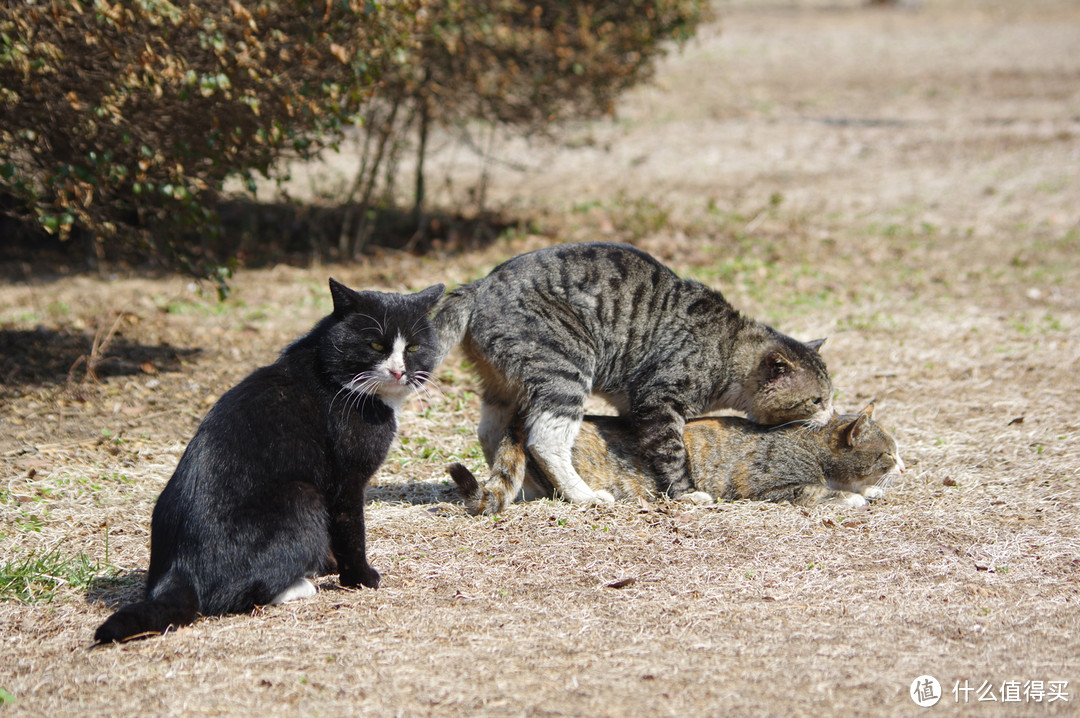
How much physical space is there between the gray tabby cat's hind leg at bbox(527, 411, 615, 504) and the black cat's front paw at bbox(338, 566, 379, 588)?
1.44 meters

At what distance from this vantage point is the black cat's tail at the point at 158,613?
141 inches

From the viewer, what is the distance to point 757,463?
18.6ft

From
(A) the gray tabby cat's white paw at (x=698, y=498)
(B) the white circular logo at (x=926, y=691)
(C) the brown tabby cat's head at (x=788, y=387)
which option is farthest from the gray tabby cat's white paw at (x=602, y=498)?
(B) the white circular logo at (x=926, y=691)

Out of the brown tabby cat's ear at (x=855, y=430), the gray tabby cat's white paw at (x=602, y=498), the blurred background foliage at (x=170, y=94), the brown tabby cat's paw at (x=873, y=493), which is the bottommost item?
the gray tabby cat's white paw at (x=602, y=498)

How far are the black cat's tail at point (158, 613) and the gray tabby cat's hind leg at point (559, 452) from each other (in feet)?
7.23

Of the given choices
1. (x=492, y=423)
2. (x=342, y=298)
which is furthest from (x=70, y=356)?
(x=342, y=298)

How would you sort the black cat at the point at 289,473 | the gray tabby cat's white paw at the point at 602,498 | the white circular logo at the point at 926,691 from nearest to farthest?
the white circular logo at the point at 926,691 < the black cat at the point at 289,473 < the gray tabby cat's white paw at the point at 602,498

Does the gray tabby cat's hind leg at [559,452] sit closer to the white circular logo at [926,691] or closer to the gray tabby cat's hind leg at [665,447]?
the gray tabby cat's hind leg at [665,447]

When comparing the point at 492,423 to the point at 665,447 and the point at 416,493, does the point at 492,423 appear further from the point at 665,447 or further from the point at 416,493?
the point at 665,447

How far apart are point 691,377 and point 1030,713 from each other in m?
2.95

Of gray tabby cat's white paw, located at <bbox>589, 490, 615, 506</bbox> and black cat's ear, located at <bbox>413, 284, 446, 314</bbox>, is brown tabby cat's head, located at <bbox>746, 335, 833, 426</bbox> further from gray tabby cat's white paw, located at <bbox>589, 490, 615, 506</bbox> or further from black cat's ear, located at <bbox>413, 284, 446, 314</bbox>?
black cat's ear, located at <bbox>413, 284, 446, 314</bbox>

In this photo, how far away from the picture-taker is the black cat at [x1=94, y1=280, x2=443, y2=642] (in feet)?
12.6

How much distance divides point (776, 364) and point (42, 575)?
13.9 ft

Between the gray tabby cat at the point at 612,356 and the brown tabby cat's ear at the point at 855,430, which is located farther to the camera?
the brown tabby cat's ear at the point at 855,430
